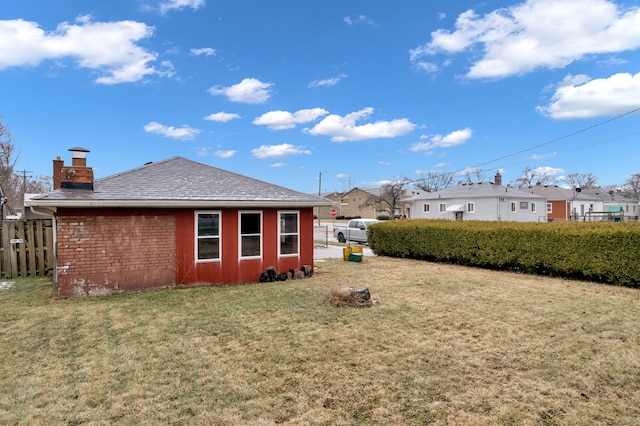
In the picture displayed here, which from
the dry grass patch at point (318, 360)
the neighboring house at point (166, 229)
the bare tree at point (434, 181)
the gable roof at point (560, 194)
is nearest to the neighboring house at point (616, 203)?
the gable roof at point (560, 194)

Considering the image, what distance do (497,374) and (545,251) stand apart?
326 inches

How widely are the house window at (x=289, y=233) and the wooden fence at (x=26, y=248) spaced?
23.1 ft

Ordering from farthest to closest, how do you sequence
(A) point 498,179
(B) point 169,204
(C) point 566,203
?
(C) point 566,203
(A) point 498,179
(B) point 169,204

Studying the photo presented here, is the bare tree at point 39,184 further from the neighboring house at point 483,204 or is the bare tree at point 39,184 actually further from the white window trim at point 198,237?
the white window trim at point 198,237

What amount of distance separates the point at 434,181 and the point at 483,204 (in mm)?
25567

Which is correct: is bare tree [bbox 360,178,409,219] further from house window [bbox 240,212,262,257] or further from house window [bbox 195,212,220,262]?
house window [bbox 195,212,220,262]

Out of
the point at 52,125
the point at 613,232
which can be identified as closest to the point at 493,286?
the point at 613,232

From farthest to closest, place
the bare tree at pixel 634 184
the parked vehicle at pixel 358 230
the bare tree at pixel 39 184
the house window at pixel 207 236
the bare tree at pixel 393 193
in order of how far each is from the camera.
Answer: the bare tree at pixel 634 184, the bare tree at pixel 393 193, the bare tree at pixel 39 184, the parked vehicle at pixel 358 230, the house window at pixel 207 236

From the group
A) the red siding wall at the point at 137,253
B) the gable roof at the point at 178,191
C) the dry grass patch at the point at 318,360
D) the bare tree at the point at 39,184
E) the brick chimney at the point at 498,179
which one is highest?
the bare tree at the point at 39,184

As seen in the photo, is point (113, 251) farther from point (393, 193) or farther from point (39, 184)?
point (39, 184)

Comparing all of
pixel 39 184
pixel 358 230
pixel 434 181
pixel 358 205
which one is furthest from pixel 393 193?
pixel 39 184

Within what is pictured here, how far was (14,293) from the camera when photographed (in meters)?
8.42

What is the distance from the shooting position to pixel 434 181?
189ft

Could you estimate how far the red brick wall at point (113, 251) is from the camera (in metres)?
8.03
